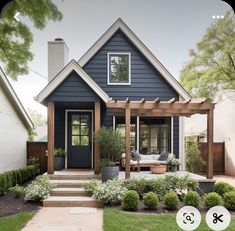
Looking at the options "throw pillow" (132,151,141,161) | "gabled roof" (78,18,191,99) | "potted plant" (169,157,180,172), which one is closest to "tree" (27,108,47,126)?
"gabled roof" (78,18,191,99)

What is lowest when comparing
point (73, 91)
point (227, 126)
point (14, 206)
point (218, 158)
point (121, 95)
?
point (14, 206)

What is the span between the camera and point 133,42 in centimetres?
1131

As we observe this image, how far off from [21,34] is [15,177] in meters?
5.41

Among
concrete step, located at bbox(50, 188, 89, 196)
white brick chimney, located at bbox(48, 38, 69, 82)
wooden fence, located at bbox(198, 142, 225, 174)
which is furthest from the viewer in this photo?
wooden fence, located at bbox(198, 142, 225, 174)

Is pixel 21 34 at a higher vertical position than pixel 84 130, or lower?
higher

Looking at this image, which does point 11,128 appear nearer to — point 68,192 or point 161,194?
point 68,192

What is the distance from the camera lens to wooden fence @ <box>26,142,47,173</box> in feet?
45.6

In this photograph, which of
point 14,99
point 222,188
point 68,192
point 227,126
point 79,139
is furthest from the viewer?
point 227,126

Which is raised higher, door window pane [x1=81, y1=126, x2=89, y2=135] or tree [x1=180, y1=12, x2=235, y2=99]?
tree [x1=180, y1=12, x2=235, y2=99]

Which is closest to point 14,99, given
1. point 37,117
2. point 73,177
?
point 73,177

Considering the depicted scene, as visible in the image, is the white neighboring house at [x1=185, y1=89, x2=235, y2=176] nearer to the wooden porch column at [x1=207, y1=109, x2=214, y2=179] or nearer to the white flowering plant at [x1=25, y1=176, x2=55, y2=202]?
the wooden porch column at [x1=207, y1=109, x2=214, y2=179]

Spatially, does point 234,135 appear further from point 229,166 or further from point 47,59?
point 47,59

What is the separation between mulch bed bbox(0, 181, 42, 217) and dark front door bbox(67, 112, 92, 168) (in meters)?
3.23

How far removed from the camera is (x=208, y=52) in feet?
73.3
